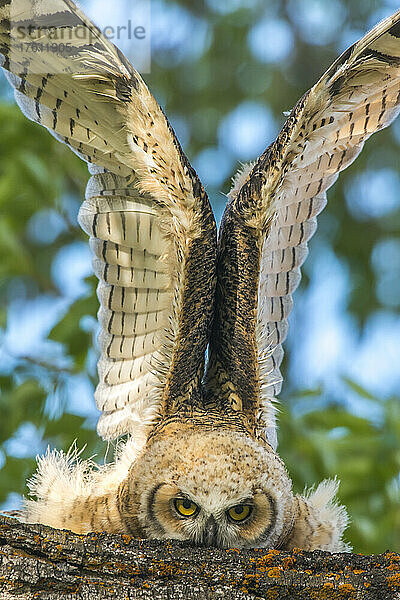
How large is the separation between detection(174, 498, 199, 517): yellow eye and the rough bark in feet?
1.06

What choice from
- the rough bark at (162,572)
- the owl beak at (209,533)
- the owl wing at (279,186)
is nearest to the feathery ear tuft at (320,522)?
the owl wing at (279,186)

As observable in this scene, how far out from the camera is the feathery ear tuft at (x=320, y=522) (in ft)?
7.43

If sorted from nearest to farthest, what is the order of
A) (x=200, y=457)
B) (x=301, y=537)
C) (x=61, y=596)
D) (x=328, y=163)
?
(x=61, y=596), (x=200, y=457), (x=301, y=537), (x=328, y=163)

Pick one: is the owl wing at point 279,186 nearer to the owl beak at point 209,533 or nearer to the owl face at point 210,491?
the owl face at point 210,491

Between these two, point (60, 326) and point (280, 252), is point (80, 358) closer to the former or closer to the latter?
point (60, 326)

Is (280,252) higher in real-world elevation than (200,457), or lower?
higher

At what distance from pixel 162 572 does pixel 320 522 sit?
0.90 m

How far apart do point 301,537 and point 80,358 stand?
1.23 m

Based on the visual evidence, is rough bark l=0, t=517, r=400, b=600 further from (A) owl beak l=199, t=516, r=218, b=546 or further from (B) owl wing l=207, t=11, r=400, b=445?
(B) owl wing l=207, t=11, r=400, b=445

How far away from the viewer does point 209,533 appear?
6.36ft

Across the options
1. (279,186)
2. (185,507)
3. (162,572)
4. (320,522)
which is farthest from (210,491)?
(279,186)

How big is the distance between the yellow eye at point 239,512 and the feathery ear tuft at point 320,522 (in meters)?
0.27

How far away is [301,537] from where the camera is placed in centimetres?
226

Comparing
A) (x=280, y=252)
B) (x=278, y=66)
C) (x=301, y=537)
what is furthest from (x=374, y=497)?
(x=278, y=66)
